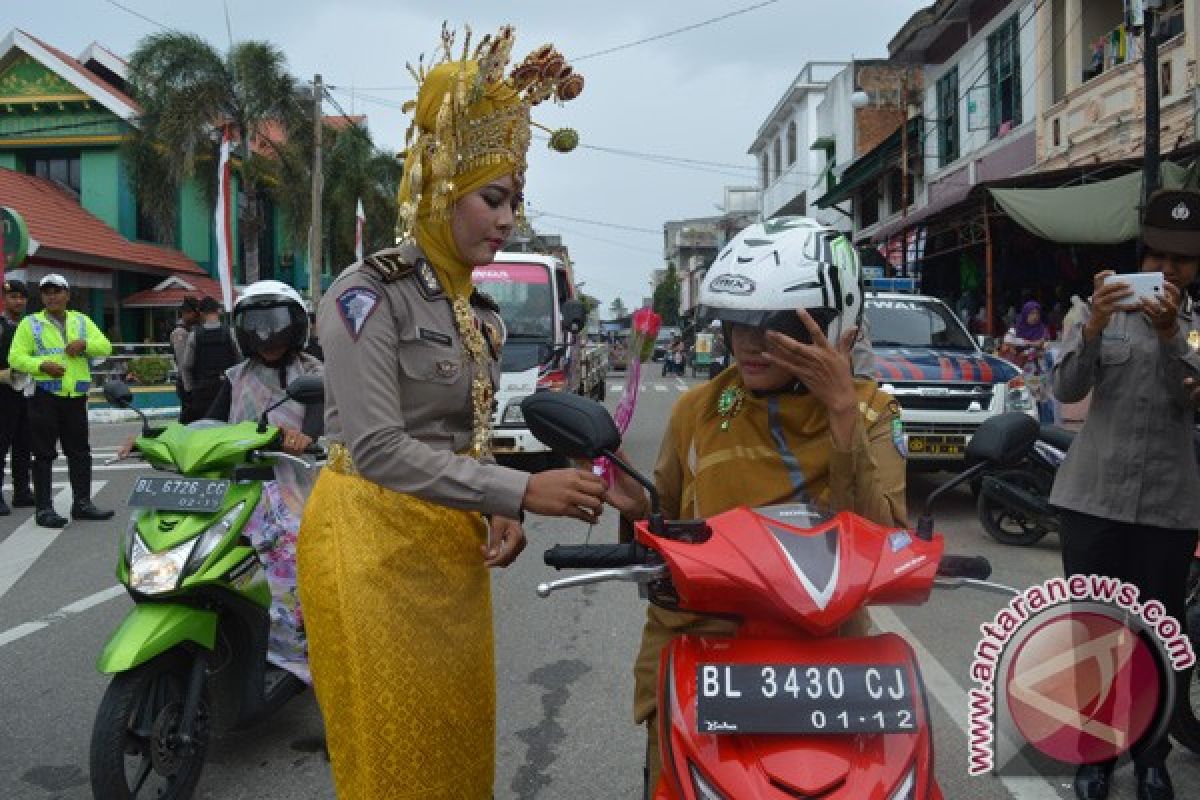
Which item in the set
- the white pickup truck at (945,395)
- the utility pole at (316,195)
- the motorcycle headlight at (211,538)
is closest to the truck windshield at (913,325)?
the white pickup truck at (945,395)

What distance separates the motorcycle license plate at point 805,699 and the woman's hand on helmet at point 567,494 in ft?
1.42

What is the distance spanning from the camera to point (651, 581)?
2049 mm

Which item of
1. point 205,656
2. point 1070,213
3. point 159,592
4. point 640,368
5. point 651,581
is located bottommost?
point 205,656

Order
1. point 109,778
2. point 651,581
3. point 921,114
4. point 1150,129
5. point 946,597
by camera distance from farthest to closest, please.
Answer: point 921,114 < point 1150,129 < point 946,597 < point 109,778 < point 651,581

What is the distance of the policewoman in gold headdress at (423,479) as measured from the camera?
7.58 feet

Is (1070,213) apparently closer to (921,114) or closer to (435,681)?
(435,681)

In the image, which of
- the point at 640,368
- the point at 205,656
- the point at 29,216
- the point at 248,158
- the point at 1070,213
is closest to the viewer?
the point at 640,368

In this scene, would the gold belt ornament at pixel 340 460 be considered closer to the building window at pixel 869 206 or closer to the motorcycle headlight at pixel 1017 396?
the motorcycle headlight at pixel 1017 396

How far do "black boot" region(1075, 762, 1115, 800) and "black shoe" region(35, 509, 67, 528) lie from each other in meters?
7.89

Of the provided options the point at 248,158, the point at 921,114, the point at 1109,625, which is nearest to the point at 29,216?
the point at 248,158

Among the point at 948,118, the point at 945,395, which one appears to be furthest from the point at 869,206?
the point at 945,395

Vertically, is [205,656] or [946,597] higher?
[205,656]

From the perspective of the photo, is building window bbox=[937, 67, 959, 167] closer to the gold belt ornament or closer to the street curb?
the street curb

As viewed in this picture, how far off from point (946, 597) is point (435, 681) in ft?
15.8
